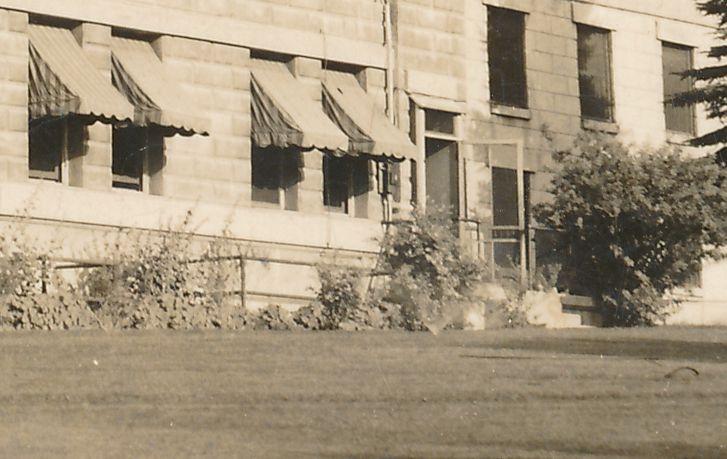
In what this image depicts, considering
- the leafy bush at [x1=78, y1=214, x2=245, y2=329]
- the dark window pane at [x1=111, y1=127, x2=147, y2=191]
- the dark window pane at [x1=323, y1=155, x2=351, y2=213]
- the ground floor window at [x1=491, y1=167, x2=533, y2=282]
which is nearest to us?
the leafy bush at [x1=78, y1=214, x2=245, y2=329]

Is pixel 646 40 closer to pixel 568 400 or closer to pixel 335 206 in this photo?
pixel 335 206

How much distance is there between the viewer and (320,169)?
97.5 feet

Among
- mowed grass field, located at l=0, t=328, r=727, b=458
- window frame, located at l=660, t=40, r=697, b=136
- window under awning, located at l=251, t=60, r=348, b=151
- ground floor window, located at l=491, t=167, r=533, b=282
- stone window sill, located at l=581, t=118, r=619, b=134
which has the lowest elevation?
mowed grass field, located at l=0, t=328, r=727, b=458

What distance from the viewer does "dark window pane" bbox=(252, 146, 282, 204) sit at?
2884cm

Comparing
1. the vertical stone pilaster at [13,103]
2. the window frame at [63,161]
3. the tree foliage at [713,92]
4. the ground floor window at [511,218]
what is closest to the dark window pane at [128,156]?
the window frame at [63,161]

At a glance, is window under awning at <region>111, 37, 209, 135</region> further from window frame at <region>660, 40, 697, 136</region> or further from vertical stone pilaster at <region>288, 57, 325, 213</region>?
window frame at <region>660, 40, 697, 136</region>

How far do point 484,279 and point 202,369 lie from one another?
1347cm

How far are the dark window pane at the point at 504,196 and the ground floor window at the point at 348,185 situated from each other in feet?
9.81

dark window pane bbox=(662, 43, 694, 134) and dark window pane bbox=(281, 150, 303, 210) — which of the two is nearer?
dark window pane bbox=(281, 150, 303, 210)

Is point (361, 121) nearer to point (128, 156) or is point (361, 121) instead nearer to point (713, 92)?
point (128, 156)

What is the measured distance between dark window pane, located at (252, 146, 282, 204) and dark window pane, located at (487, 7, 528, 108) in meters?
5.46

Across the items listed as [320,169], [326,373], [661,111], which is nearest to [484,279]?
[320,169]

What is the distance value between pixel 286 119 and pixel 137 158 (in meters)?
2.18

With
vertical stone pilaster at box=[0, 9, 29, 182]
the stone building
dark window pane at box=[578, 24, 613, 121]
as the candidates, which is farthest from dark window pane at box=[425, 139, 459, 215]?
vertical stone pilaster at box=[0, 9, 29, 182]
